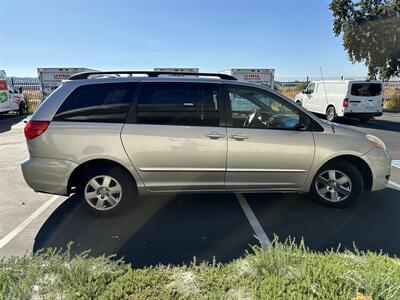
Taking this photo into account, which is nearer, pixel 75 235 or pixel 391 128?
pixel 75 235

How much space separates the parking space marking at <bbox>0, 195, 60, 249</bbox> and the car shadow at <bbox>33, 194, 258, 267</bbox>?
240 millimetres

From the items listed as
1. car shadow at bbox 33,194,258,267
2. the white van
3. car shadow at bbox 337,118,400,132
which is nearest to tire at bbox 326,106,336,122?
the white van

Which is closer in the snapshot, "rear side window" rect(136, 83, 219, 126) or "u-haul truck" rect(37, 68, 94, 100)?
"rear side window" rect(136, 83, 219, 126)

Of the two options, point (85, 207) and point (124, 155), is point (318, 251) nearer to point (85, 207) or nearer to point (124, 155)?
point (124, 155)

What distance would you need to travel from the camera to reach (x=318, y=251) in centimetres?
314

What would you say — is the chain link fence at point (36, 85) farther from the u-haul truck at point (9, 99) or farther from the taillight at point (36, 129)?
the taillight at point (36, 129)

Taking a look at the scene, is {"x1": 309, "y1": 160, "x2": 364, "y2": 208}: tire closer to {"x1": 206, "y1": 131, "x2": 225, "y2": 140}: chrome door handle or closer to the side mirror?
the side mirror

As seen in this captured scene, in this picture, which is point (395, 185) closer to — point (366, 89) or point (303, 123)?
point (303, 123)

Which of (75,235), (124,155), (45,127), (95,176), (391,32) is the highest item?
(391,32)

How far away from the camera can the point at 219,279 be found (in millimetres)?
2375

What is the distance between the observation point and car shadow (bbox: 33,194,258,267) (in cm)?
314

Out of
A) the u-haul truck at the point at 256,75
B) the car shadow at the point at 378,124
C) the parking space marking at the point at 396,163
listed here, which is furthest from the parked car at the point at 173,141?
the u-haul truck at the point at 256,75

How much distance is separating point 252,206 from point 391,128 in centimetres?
1056

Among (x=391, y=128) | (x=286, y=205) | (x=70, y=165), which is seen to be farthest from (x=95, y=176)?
(x=391, y=128)
